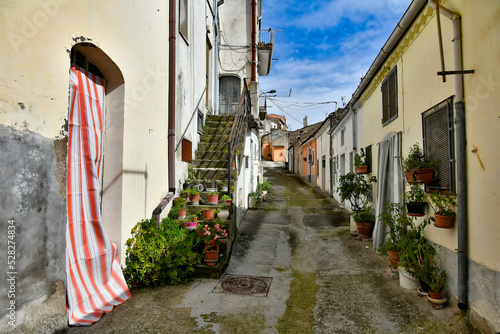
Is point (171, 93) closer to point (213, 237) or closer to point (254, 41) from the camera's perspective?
point (213, 237)

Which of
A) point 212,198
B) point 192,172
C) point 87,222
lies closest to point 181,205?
point 212,198

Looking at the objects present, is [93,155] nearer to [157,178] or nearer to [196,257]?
[157,178]

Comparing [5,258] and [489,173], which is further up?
[489,173]

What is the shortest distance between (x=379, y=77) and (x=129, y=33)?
552 cm

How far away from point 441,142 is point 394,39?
2.53 metres

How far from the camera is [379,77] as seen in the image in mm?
6992

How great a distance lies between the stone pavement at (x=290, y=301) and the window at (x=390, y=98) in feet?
9.75

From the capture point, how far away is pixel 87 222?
3713mm

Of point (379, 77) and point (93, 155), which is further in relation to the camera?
point (379, 77)

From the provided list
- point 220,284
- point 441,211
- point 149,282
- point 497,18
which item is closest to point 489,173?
point 441,211

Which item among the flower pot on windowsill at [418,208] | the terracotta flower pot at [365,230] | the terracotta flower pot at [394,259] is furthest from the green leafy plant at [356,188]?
the flower pot on windowsill at [418,208]

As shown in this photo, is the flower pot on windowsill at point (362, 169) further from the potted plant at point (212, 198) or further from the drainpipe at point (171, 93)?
the drainpipe at point (171, 93)

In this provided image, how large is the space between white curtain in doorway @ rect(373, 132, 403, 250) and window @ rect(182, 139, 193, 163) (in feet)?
14.9

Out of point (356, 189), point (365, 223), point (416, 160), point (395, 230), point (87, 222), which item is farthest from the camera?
Result: point (356, 189)
